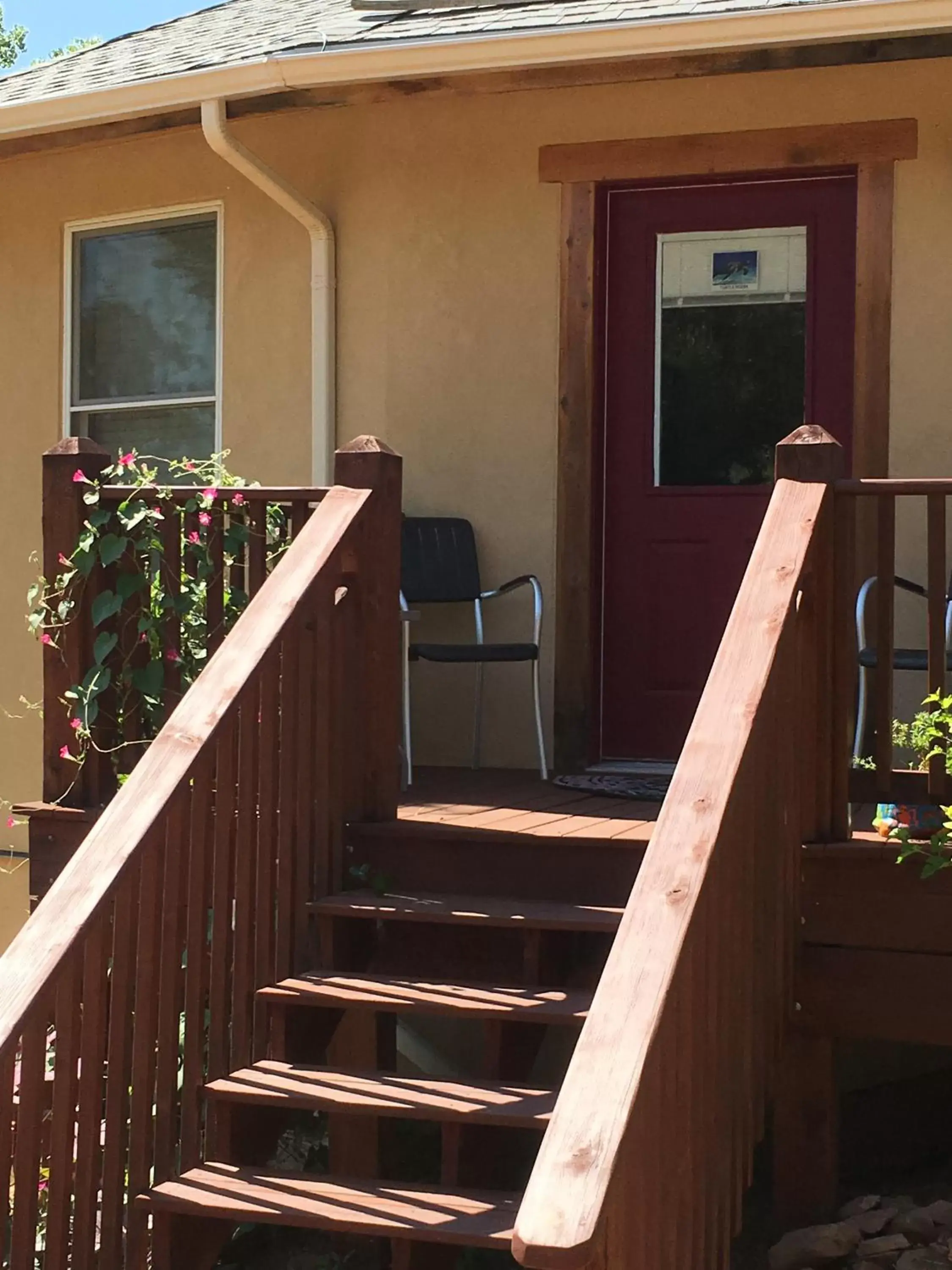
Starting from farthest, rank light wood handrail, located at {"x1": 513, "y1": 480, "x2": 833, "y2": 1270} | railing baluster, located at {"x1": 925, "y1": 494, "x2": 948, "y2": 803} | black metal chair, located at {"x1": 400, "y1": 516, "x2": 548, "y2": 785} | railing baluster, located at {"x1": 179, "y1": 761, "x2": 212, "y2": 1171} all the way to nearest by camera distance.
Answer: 1. black metal chair, located at {"x1": 400, "y1": 516, "x2": 548, "y2": 785}
2. railing baluster, located at {"x1": 925, "y1": 494, "x2": 948, "y2": 803}
3. railing baluster, located at {"x1": 179, "y1": 761, "x2": 212, "y2": 1171}
4. light wood handrail, located at {"x1": 513, "y1": 480, "x2": 833, "y2": 1270}

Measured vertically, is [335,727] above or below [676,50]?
below

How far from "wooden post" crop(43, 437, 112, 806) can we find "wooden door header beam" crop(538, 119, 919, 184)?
2.29 m

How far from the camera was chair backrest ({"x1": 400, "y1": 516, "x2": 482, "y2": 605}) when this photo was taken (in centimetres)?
584

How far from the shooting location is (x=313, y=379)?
20.5 ft

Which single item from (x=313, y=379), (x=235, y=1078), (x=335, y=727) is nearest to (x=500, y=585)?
(x=313, y=379)

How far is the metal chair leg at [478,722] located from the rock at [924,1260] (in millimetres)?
2625

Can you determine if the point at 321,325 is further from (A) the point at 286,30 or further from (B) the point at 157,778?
(B) the point at 157,778

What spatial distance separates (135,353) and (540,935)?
3.96 m

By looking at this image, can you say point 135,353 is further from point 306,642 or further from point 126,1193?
point 126,1193

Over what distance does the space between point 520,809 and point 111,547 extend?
1418 mm

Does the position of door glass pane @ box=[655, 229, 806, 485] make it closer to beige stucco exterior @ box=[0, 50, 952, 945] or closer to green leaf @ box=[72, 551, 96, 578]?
beige stucco exterior @ box=[0, 50, 952, 945]

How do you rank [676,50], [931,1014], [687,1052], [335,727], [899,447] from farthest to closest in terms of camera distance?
[899,447] < [676,50] < [335,727] < [931,1014] < [687,1052]

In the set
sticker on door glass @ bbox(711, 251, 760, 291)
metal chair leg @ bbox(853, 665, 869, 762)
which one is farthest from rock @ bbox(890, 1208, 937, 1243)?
sticker on door glass @ bbox(711, 251, 760, 291)

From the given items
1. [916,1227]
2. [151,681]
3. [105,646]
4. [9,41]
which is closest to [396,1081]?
[916,1227]
